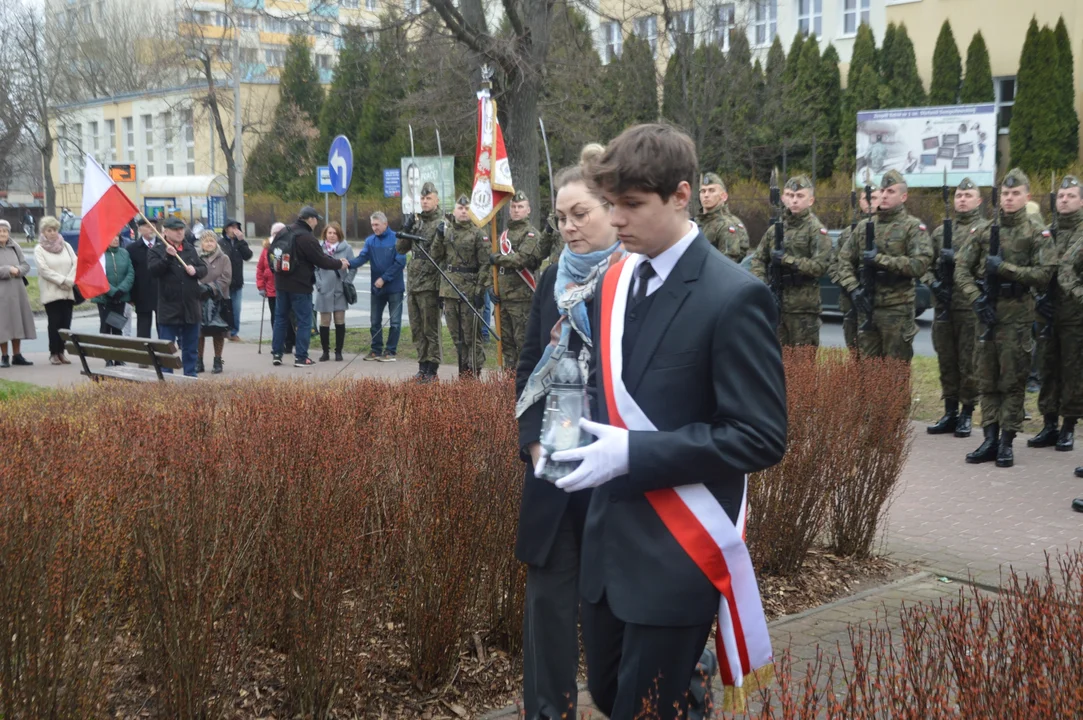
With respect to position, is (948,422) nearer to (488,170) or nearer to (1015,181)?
(1015,181)

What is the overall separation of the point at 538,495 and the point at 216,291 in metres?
13.2

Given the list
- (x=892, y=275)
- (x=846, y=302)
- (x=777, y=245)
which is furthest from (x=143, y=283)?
(x=892, y=275)

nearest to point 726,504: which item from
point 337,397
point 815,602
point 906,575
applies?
point 815,602

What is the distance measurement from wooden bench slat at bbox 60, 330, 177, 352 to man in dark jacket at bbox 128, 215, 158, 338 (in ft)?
9.89

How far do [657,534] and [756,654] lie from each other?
439mm

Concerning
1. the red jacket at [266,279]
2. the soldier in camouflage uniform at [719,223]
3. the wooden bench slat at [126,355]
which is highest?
the soldier in camouflage uniform at [719,223]

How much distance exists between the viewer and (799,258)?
36.2 ft

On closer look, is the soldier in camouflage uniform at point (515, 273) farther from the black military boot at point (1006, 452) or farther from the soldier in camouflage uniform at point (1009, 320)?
the black military boot at point (1006, 452)

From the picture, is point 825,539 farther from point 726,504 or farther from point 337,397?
point 726,504

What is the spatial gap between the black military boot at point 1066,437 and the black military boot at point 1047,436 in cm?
9

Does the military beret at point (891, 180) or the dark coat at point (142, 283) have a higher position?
the military beret at point (891, 180)

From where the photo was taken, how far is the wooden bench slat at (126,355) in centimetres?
1076

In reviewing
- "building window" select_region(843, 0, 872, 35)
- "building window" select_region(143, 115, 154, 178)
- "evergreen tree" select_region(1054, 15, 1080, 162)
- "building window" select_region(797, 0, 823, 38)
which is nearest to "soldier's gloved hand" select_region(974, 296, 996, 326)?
"evergreen tree" select_region(1054, 15, 1080, 162)

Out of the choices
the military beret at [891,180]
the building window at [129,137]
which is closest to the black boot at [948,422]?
the military beret at [891,180]
